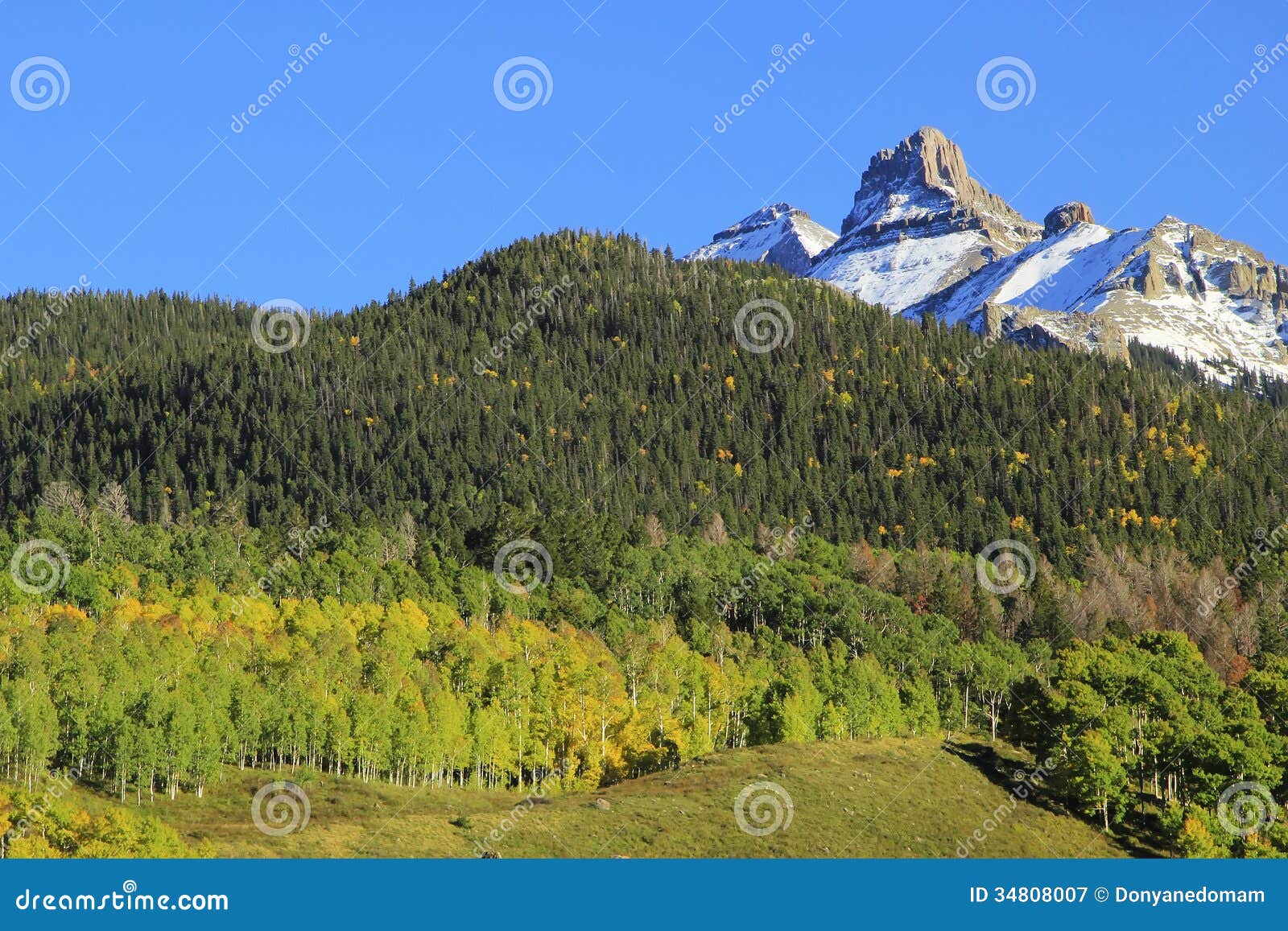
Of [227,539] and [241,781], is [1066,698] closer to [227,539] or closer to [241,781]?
[241,781]

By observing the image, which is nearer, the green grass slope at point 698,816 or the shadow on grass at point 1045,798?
the green grass slope at point 698,816

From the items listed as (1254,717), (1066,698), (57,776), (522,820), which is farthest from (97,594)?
(1254,717)

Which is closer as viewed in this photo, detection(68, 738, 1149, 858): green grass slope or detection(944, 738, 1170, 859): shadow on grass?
detection(68, 738, 1149, 858): green grass slope

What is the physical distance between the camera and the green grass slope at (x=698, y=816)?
84.0 meters

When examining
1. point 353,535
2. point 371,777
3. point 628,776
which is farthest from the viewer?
point 353,535

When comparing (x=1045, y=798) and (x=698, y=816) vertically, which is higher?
(x=698, y=816)

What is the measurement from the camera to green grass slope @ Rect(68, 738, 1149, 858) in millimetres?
84000

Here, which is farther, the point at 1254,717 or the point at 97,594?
the point at 97,594

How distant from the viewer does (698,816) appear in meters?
92.3

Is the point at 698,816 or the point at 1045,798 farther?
the point at 1045,798

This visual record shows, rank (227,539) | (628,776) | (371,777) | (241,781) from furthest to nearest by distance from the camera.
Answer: (227,539) → (628,776) → (371,777) → (241,781)

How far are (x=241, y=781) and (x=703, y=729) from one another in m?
37.5

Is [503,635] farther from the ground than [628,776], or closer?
farther from the ground

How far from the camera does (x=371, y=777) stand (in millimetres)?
103812
